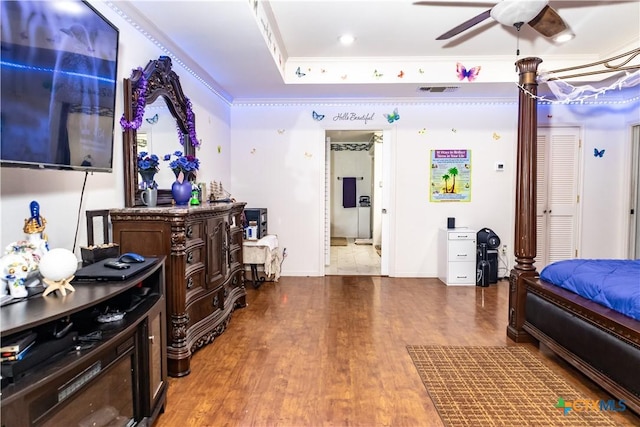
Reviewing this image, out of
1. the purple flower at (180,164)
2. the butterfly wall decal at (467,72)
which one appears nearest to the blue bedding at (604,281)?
the butterfly wall decal at (467,72)

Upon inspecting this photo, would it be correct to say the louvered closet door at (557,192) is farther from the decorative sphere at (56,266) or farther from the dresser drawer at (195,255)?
the decorative sphere at (56,266)

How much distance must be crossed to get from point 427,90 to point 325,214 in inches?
84.2

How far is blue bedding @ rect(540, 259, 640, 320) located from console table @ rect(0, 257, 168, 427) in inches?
101

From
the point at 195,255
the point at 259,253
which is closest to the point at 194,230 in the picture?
the point at 195,255

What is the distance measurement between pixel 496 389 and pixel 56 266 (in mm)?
2389

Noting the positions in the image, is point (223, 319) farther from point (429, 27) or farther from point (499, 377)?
point (429, 27)

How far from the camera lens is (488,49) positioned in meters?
3.95

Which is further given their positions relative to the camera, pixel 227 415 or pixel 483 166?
pixel 483 166

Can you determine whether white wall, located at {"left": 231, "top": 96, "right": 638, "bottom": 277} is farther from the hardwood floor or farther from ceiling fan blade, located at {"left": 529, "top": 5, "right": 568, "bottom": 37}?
ceiling fan blade, located at {"left": 529, "top": 5, "right": 568, "bottom": 37}

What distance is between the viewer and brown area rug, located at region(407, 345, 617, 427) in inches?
77.0

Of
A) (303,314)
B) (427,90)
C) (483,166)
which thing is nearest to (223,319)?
(303,314)

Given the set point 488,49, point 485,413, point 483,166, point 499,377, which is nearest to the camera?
point 485,413

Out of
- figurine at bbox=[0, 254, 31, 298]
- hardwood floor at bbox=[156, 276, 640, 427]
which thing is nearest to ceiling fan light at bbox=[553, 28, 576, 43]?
hardwood floor at bbox=[156, 276, 640, 427]

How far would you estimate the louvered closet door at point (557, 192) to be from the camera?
5090 millimetres
